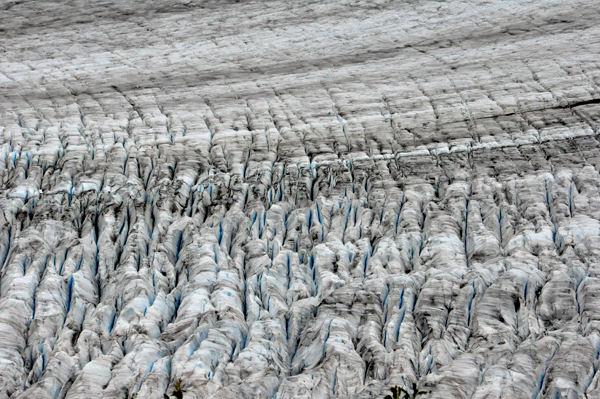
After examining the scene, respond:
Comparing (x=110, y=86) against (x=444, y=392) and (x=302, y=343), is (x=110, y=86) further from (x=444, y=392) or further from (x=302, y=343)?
(x=444, y=392)

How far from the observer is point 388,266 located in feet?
14.1

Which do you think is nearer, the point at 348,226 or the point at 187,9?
the point at 348,226

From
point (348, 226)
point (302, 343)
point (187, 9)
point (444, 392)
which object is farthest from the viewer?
point (187, 9)

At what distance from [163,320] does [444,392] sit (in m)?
2.10

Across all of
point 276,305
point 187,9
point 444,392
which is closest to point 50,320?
point 276,305

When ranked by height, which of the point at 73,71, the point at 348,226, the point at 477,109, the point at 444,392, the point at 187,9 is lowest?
the point at 444,392

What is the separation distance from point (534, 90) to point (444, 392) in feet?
12.1

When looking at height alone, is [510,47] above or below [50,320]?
above

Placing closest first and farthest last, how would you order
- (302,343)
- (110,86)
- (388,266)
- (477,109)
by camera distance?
(302,343) → (388,266) → (477,109) → (110,86)

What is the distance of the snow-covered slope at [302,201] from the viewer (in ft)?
12.0

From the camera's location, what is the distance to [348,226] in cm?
470

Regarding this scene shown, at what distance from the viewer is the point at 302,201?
4.92m

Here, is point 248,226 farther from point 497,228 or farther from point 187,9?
point 187,9

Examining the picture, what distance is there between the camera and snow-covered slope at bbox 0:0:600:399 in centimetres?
366
